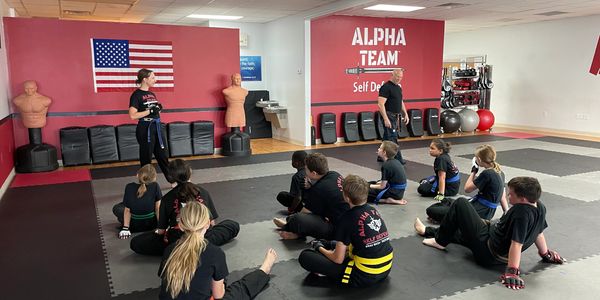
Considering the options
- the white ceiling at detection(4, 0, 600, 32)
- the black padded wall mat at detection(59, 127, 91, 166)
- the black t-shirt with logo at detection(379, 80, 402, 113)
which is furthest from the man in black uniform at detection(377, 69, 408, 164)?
the black padded wall mat at detection(59, 127, 91, 166)

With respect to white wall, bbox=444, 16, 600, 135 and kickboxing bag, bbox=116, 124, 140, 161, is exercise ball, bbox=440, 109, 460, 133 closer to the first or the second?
white wall, bbox=444, 16, 600, 135

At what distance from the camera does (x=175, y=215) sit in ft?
11.6

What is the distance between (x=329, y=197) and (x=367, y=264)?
823 millimetres

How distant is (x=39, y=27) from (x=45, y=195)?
334 cm

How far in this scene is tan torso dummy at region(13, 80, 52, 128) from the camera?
7293mm

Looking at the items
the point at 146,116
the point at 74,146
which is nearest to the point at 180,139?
the point at 74,146

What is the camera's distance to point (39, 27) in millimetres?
7730

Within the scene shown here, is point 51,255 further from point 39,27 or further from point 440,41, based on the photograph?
point 440,41

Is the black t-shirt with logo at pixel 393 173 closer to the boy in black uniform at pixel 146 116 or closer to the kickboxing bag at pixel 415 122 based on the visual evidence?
the boy in black uniform at pixel 146 116

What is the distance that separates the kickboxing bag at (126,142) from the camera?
820 cm

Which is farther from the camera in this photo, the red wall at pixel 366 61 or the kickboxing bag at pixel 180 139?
the red wall at pixel 366 61

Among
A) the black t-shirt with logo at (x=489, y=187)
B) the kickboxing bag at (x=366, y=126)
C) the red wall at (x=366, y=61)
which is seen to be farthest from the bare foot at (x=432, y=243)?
the kickboxing bag at (x=366, y=126)

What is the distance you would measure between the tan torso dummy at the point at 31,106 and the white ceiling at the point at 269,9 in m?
2.00

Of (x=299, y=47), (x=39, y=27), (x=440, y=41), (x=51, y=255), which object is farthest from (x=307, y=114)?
(x=51, y=255)
